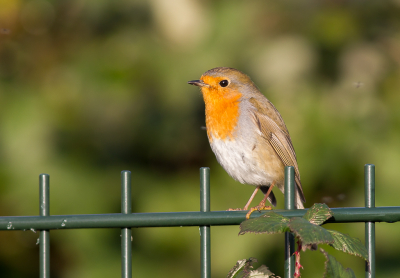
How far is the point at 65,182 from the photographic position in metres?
3.80

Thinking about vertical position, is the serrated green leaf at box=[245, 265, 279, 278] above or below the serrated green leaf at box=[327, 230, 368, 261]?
below

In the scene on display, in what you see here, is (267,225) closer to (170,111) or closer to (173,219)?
(173,219)

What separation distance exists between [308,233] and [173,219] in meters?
0.53

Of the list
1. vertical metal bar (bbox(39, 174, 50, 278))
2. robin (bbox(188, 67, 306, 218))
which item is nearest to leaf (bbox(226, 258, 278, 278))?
vertical metal bar (bbox(39, 174, 50, 278))

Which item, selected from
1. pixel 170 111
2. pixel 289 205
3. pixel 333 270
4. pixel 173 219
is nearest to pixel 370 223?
pixel 289 205

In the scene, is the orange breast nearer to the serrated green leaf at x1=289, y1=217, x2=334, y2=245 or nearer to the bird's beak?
the bird's beak

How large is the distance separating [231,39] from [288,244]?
2.19 m

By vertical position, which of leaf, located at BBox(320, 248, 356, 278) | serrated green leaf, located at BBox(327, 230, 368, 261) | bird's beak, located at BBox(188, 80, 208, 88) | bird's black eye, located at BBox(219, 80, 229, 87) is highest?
bird's black eye, located at BBox(219, 80, 229, 87)

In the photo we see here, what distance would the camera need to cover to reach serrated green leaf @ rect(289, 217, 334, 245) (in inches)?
58.6

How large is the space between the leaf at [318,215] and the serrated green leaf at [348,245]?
2.1 inches

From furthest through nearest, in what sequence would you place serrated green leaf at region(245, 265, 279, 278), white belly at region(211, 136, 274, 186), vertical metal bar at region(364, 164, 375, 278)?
1. white belly at region(211, 136, 274, 186)
2. vertical metal bar at region(364, 164, 375, 278)
3. serrated green leaf at region(245, 265, 279, 278)

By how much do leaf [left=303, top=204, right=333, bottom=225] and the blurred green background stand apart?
199 centimetres

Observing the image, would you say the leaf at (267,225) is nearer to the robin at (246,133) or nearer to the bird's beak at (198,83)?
the robin at (246,133)

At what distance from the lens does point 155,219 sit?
1.84m
